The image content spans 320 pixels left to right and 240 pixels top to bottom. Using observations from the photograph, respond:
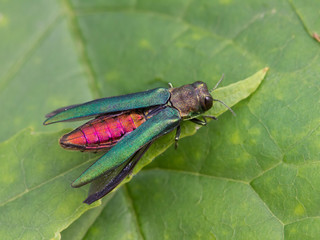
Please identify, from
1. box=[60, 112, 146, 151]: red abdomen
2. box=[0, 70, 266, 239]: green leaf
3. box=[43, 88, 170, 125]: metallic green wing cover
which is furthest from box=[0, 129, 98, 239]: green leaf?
box=[43, 88, 170, 125]: metallic green wing cover

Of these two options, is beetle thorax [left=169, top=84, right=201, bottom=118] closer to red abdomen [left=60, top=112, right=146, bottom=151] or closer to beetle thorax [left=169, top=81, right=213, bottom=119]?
beetle thorax [left=169, top=81, right=213, bottom=119]

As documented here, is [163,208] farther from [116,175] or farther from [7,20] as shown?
[7,20]

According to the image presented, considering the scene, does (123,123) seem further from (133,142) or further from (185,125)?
(185,125)

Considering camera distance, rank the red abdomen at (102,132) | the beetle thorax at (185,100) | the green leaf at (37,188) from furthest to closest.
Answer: the beetle thorax at (185,100) → the red abdomen at (102,132) → the green leaf at (37,188)

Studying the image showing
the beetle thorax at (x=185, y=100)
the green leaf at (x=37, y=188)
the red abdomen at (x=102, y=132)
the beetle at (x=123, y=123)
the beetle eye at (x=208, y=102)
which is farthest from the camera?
the beetle thorax at (x=185, y=100)

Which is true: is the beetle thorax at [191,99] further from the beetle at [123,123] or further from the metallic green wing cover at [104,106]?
the metallic green wing cover at [104,106]

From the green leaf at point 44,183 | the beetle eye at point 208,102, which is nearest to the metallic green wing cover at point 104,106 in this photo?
the green leaf at point 44,183
